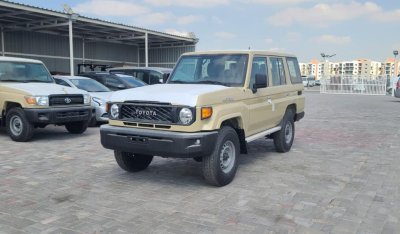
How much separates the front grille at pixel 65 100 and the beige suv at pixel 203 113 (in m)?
3.56

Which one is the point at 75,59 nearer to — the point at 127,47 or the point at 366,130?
the point at 127,47

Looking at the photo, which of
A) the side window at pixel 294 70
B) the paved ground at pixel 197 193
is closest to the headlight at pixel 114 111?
the paved ground at pixel 197 193

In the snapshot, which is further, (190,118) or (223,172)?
(223,172)

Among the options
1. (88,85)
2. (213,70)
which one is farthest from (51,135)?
(213,70)

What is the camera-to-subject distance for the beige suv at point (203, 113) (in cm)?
489

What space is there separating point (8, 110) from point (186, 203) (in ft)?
20.2

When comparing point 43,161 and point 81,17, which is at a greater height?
point 81,17

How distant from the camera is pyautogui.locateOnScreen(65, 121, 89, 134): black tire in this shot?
9.81m

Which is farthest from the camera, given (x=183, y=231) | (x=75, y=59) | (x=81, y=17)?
(x=75, y=59)

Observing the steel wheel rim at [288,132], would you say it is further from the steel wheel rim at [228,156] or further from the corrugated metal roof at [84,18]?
the corrugated metal roof at [84,18]

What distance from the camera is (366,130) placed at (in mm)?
11023

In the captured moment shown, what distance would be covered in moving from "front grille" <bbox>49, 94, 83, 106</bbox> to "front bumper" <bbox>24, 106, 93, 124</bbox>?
5.1 inches

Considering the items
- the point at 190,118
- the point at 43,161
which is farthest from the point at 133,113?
the point at 43,161

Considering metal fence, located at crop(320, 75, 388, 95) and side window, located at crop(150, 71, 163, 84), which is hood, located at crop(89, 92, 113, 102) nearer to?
side window, located at crop(150, 71, 163, 84)
